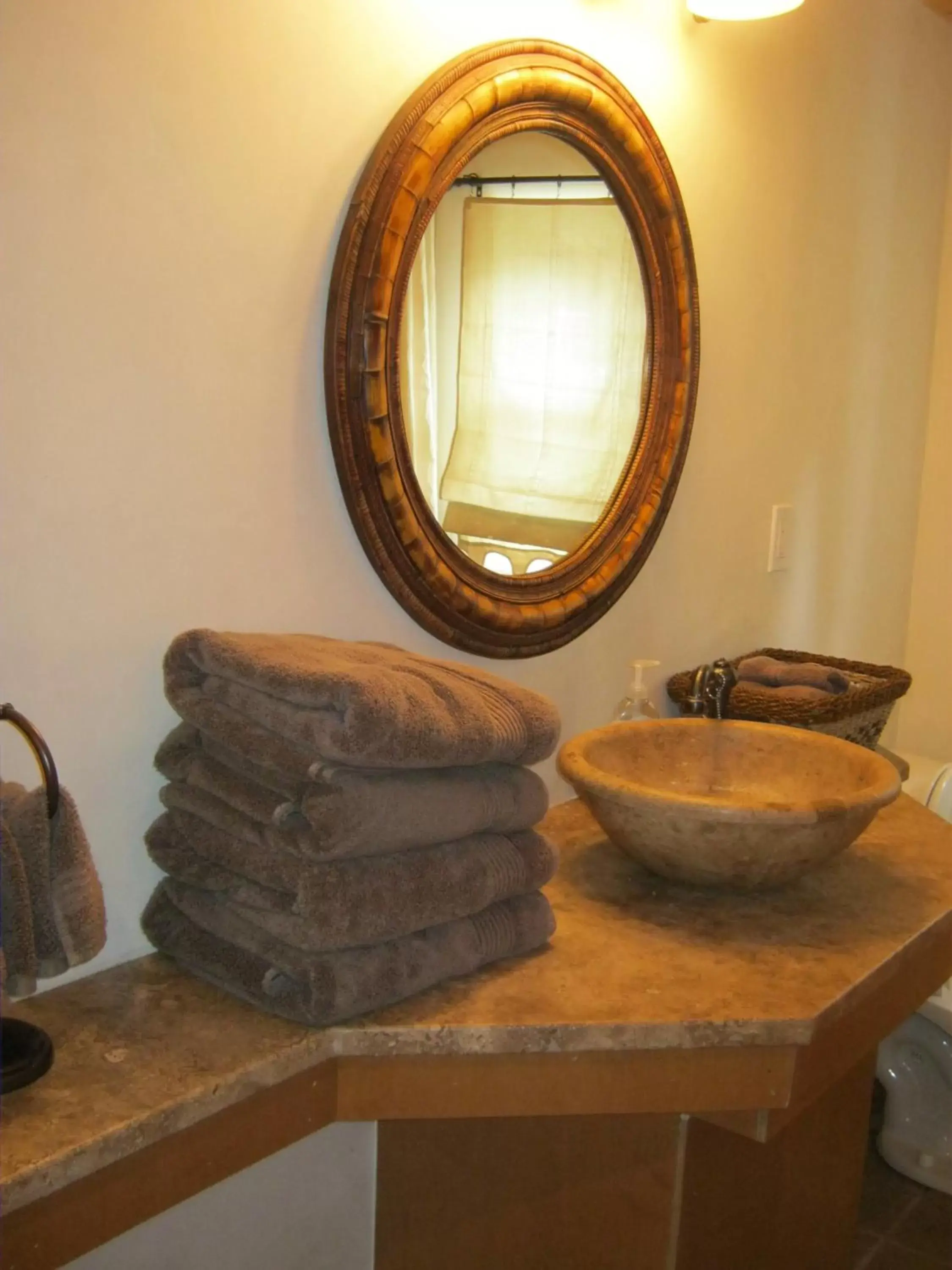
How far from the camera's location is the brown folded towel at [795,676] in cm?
173

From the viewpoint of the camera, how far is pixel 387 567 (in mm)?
1289

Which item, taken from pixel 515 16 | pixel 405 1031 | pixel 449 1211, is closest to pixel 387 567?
pixel 405 1031

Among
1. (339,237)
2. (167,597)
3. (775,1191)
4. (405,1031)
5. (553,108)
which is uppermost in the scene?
(553,108)

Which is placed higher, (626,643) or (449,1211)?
(626,643)

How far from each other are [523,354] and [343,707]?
638mm

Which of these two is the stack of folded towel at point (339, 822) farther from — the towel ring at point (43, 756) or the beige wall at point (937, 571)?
the beige wall at point (937, 571)

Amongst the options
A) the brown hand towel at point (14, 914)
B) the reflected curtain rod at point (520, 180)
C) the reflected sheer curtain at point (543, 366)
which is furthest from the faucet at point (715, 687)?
the brown hand towel at point (14, 914)

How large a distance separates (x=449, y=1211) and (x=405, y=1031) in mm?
514

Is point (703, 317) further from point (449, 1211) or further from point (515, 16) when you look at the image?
point (449, 1211)

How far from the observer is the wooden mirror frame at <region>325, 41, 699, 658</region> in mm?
1207

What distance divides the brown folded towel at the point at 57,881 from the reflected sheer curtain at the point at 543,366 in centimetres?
60

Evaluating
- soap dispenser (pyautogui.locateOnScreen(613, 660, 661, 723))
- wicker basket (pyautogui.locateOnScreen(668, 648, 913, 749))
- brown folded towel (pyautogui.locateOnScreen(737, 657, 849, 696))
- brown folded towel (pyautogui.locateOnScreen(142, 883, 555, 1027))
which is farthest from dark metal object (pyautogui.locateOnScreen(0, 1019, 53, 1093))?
brown folded towel (pyautogui.locateOnScreen(737, 657, 849, 696))

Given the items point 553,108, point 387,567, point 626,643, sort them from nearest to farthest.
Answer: point 387,567 < point 553,108 < point 626,643

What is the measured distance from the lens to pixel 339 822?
959 mm
